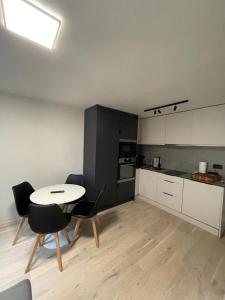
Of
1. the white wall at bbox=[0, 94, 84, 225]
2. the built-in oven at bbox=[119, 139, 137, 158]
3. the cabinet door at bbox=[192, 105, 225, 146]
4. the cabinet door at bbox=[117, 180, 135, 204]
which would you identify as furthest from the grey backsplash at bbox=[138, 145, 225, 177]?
the white wall at bbox=[0, 94, 84, 225]

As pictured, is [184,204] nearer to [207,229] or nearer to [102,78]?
[207,229]

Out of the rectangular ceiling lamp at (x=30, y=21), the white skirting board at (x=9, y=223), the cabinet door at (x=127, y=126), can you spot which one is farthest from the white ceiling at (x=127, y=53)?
the white skirting board at (x=9, y=223)

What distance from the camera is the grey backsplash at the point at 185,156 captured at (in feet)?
8.83

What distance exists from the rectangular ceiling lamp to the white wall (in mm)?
1667

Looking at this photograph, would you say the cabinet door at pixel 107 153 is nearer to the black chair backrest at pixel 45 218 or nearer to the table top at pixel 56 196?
the table top at pixel 56 196

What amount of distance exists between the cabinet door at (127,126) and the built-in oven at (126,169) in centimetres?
55

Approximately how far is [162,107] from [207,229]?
232 cm

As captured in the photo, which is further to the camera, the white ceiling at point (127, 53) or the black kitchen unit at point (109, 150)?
the black kitchen unit at point (109, 150)

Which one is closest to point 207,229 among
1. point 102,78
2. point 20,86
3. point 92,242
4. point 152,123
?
point 92,242

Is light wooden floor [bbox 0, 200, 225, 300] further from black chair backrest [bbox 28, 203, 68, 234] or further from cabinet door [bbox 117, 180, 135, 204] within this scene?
cabinet door [bbox 117, 180, 135, 204]

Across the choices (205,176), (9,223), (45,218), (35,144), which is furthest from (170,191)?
(9,223)

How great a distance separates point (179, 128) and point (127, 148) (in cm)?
120

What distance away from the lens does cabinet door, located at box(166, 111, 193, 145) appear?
2783 millimetres

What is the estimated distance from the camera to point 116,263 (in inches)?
65.6
